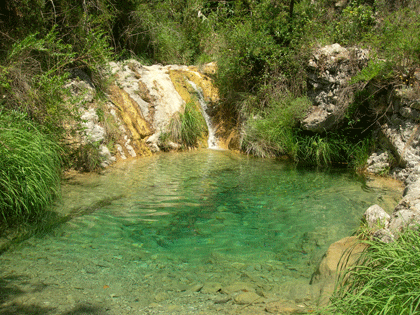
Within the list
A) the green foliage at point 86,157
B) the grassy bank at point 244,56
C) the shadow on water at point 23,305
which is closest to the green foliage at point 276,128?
the grassy bank at point 244,56

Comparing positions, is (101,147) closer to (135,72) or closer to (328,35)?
(135,72)

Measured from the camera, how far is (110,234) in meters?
4.07

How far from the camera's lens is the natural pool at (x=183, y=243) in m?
2.79

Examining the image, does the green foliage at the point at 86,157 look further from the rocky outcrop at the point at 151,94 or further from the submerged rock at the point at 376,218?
the submerged rock at the point at 376,218

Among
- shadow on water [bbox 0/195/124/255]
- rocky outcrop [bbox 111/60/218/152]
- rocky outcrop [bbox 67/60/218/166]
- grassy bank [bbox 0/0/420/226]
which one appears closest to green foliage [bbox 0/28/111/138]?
grassy bank [bbox 0/0/420/226]

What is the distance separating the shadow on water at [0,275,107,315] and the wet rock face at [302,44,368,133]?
6.86 meters

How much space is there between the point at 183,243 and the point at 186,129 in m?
6.10

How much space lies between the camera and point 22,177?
417 centimetres

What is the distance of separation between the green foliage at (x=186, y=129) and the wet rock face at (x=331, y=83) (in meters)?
3.27

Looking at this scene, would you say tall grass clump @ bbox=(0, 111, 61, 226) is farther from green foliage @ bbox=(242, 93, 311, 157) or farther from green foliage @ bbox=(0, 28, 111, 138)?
green foliage @ bbox=(242, 93, 311, 157)

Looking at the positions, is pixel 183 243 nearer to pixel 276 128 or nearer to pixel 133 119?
pixel 276 128

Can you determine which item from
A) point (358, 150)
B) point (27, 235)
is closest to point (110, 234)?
point (27, 235)

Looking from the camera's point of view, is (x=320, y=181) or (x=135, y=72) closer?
(x=320, y=181)

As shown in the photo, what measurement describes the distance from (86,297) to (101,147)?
517 centimetres
